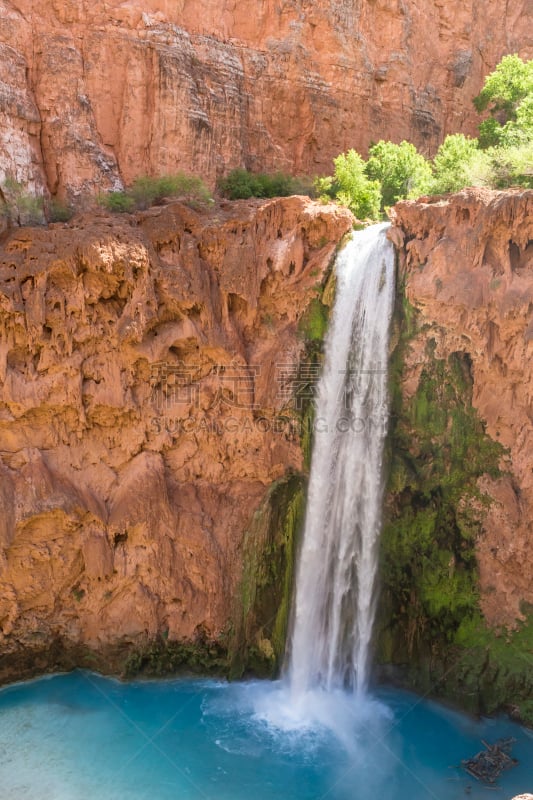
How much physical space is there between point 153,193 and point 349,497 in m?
9.16

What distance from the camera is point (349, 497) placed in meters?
15.5

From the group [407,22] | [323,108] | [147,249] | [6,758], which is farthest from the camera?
[407,22]

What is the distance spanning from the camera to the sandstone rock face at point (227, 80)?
720 inches

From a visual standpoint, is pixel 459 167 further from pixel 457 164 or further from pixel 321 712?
pixel 321 712

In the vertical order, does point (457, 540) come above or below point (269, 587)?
above

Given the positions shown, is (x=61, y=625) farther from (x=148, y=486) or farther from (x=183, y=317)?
(x=183, y=317)

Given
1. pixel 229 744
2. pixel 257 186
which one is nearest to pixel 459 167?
pixel 257 186

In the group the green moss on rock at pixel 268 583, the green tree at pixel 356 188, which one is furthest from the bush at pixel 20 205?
the green moss on rock at pixel 268 583

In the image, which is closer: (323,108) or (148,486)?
(148,486)

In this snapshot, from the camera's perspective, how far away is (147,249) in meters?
15.1

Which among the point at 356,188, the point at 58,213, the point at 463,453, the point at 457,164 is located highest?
the point at 457,164

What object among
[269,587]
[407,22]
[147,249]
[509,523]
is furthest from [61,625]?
[407,22]

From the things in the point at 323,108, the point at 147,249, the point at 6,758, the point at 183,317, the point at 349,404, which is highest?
the point at 323,108

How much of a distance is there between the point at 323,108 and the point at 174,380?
38.9ft
